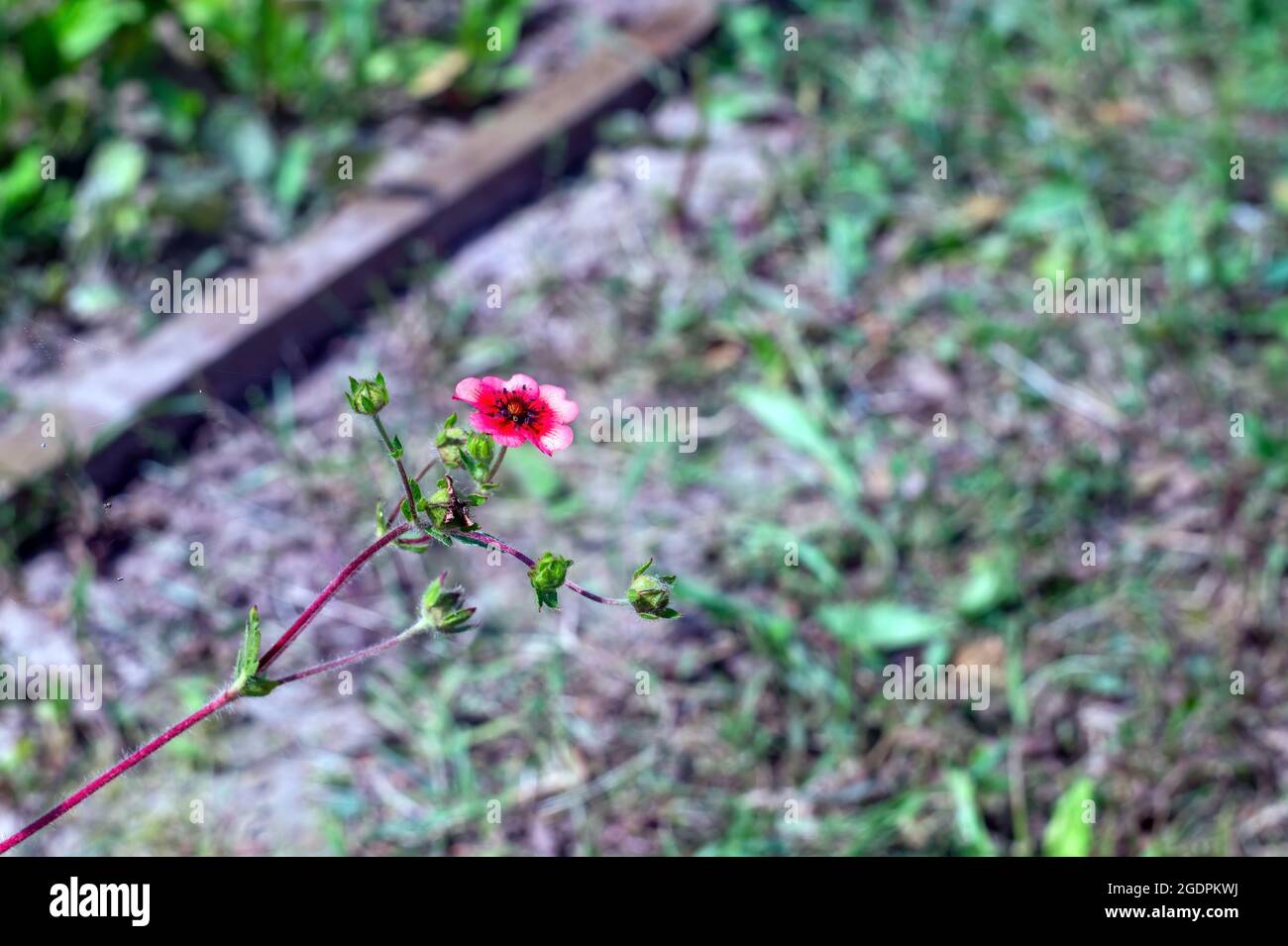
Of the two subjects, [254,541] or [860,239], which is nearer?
[254,541]

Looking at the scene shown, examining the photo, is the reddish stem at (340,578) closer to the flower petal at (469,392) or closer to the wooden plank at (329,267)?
the flower petal at (469,392)

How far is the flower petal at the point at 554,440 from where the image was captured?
Answer: 1.11m

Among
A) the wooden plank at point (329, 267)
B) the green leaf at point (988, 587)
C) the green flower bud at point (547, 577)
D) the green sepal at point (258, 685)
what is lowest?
the green sepal at point (258, 685)

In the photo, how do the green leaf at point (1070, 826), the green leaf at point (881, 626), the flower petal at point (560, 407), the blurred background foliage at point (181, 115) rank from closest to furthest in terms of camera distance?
the flower petal at point (560, 407) → the green leaf at point (1070, 826) → the green leaf at point (881, 626) → the blurred background foliage at point (181, 115)

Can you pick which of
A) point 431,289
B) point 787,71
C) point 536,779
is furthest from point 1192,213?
point 536,779

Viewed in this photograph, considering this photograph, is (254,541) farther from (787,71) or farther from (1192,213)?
(1192,213)

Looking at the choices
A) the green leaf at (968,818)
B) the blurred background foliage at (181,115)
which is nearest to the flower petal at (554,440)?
the green leaf at (968,818)

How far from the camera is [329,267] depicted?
8.98 ft

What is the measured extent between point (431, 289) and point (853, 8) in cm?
137

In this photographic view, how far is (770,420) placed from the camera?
2.59 meters

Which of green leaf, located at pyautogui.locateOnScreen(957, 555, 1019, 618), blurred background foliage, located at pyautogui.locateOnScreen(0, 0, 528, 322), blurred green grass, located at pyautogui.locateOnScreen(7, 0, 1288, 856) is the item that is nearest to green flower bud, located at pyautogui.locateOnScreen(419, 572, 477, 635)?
blurred green grass, located at pyautogui.locateOnScreen(7, 0, 1288, 856)

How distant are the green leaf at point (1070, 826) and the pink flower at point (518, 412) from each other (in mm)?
1167

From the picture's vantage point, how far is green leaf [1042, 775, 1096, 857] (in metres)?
1.98

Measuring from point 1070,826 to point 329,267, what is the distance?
1.63 metres
